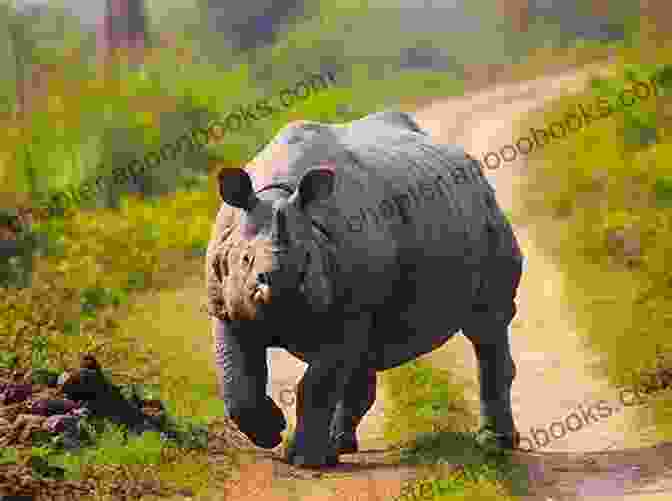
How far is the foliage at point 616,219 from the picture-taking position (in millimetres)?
13273

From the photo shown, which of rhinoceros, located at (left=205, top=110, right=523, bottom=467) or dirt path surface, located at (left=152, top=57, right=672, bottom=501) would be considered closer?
rhinoceros, located at (left=205, top=110, right=523, bottom=467)

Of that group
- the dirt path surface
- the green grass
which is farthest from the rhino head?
the green grass

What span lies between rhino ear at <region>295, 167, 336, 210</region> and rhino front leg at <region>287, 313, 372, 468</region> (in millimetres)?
759

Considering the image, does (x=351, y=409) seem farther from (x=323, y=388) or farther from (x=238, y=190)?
(x=238, y=190)

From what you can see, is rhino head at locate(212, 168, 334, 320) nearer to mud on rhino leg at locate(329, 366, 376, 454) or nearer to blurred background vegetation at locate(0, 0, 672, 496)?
mud on rhino leg at locate(329, 366, 376, 454)

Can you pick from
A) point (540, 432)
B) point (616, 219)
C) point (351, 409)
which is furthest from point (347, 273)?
point (616, 219)

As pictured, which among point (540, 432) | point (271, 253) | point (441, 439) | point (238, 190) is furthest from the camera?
point (540, 432)

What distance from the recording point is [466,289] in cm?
938

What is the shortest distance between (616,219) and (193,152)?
793cm

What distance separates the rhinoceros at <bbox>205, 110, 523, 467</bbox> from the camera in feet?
25.0

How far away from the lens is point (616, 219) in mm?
17281

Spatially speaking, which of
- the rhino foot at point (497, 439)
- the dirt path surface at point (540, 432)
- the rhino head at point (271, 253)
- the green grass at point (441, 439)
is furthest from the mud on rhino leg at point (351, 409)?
the rhino head at point (271, 253)

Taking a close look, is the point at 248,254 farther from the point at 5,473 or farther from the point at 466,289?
the point at 466,289

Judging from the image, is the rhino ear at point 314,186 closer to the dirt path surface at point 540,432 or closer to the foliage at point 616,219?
the dirt path surface at point 540,432
